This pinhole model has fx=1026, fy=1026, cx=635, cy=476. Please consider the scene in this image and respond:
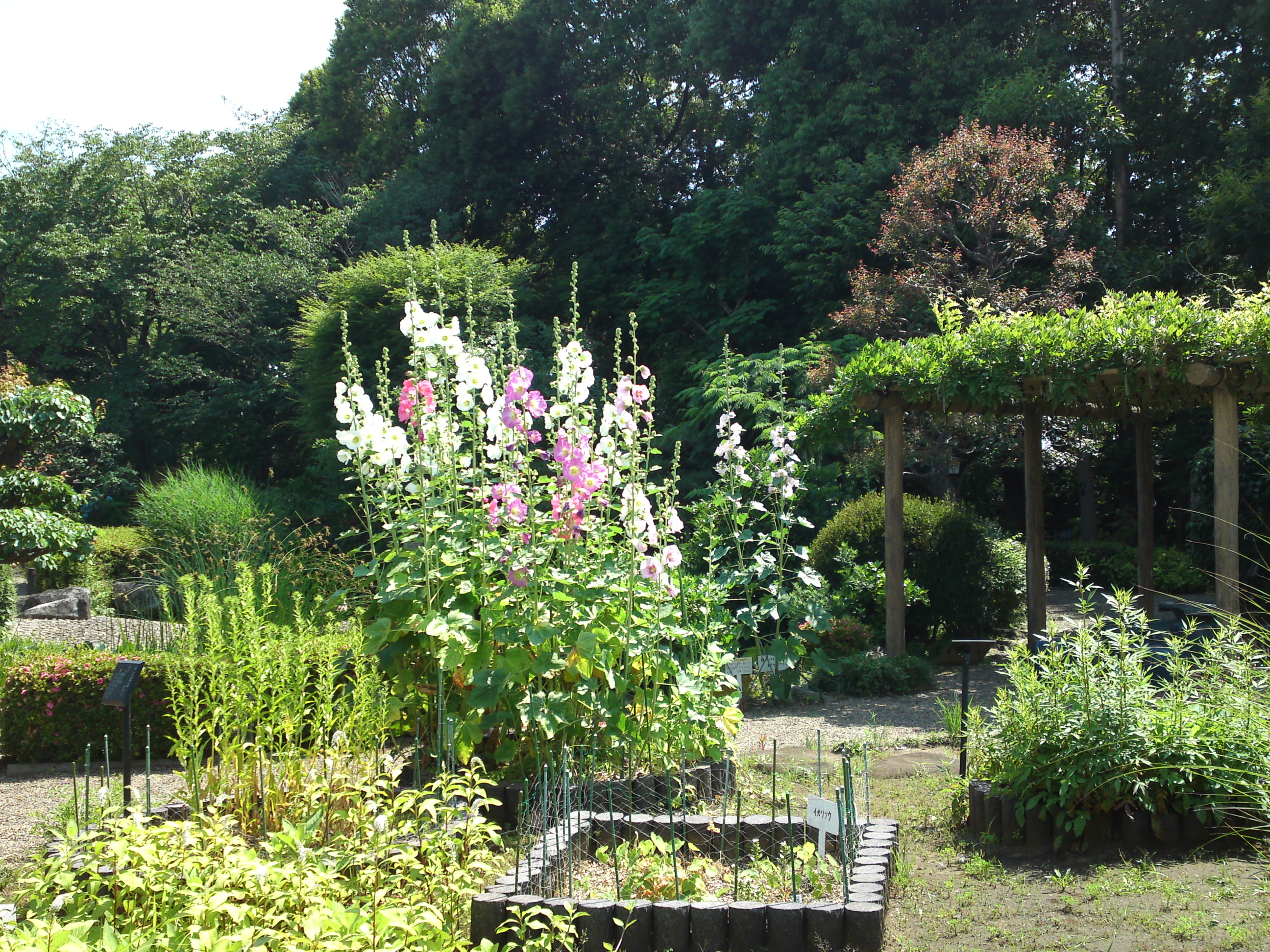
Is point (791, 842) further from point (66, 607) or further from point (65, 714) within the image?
point (66, 607)

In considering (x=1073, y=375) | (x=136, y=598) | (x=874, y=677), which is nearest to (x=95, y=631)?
(x=136, y=598)

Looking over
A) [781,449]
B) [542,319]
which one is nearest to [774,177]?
[542,319]

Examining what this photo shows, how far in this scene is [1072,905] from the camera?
9.43 feet

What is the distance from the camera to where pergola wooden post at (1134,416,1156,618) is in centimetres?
903

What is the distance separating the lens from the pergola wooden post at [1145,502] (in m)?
9.03

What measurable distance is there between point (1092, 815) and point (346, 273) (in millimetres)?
13120

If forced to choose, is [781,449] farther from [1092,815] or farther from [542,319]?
[542,319]

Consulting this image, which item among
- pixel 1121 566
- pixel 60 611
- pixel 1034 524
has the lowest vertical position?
pixel 60 611

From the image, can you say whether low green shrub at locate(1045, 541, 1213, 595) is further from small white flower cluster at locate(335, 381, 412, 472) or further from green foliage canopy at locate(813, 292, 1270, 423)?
small white flower cluster at locate(335, 381, 412, 472)

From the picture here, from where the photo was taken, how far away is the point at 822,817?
2.97m

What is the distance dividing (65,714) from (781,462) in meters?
4.36

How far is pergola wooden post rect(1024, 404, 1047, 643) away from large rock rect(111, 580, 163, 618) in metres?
7.50

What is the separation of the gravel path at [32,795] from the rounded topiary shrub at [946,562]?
5344 millimetres

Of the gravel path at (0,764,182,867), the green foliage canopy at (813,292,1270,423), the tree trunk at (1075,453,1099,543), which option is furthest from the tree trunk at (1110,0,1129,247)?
the gravel path at (0,764,182,867)
